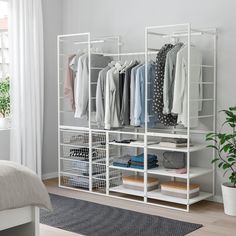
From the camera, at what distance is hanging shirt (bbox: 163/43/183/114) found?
15.7 ft

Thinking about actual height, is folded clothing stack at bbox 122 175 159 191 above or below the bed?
below

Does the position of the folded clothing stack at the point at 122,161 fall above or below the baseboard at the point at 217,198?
above

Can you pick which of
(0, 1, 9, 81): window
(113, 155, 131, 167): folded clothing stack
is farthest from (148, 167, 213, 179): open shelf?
(0, 1, 9, 81): window

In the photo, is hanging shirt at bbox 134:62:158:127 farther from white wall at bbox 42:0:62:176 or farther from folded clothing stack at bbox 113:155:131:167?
white wall at bbox 42:0:62:176

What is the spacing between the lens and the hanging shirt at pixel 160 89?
192 inches

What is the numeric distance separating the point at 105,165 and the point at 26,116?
1.22 meters

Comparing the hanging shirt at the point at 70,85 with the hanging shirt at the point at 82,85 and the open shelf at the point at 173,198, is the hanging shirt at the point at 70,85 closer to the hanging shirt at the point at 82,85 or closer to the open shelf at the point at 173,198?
the hanging shirt at the point at 82,85

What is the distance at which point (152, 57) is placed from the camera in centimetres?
550

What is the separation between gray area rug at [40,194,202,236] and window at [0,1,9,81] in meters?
2.04

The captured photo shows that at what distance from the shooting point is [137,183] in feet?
16.9

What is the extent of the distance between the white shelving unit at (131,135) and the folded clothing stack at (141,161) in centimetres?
6

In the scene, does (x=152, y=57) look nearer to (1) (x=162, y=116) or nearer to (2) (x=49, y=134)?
(1) (x=162, y=116)

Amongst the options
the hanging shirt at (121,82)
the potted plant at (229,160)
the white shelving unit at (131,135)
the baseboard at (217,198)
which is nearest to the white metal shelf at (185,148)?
the white shelving unit at (131,135)

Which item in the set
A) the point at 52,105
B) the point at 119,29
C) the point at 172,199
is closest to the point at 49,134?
the point at 52,105
